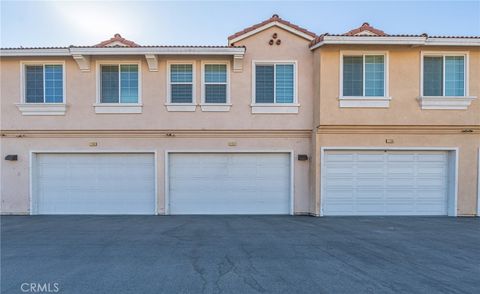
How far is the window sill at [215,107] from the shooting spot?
424 inches

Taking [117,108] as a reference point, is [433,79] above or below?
above

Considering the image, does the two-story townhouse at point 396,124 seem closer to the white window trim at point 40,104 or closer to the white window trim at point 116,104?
the white window trim at point 116,104

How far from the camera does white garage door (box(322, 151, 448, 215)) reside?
10.8m

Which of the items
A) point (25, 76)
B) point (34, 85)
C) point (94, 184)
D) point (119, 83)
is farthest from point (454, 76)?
point (25, 76)

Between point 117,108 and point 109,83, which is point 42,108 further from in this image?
point 117,108

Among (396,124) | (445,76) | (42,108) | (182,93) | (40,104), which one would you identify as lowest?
(396,124)


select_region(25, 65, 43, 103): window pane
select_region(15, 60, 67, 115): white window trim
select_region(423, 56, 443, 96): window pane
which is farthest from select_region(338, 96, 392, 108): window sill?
select_region(25, 65, 43, 103): window pane

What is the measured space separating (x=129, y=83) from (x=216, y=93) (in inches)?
125

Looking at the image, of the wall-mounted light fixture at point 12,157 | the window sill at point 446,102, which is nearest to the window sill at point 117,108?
the wall-mounted light fixture at point 12,157

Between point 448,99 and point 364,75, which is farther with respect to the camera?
point 364,75

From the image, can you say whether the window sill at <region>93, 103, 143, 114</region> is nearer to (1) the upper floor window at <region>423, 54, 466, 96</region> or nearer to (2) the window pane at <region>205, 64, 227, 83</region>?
(2) the window pane at <region>205, 64, 227, 83</region>

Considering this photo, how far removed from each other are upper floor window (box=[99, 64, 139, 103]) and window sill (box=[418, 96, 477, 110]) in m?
10.0

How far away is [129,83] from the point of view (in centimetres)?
1100

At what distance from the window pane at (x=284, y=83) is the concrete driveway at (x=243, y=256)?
4320 mm
